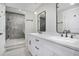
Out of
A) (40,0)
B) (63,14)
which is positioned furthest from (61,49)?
(40,0)

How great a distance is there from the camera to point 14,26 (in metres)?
5.39

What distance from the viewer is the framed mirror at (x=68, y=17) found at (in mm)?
1393

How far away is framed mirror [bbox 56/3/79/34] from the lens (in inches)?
54.8

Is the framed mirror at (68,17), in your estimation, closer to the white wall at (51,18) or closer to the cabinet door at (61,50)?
the white wall at (51,18)

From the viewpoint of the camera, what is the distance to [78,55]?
0.70 metres

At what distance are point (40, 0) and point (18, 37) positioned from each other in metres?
4.23

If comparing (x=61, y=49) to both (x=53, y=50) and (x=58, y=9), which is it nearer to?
(x=53, y=50)

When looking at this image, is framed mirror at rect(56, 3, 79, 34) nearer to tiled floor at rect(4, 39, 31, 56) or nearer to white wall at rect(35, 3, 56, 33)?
white wall at rect(35, 3, 56, 33)

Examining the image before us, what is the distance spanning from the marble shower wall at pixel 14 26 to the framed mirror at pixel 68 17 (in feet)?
14.4

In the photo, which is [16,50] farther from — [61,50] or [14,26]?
[14,26]

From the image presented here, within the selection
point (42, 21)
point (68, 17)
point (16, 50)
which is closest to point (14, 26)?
point (16, 50)

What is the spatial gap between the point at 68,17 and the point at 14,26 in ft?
15.9

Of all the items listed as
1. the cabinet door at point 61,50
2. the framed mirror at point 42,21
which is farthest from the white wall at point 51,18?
the cabinet door at point 61,50

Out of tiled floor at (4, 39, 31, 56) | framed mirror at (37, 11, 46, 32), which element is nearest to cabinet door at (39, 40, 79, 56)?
framed mirror at (37, 11, 46, 32)
